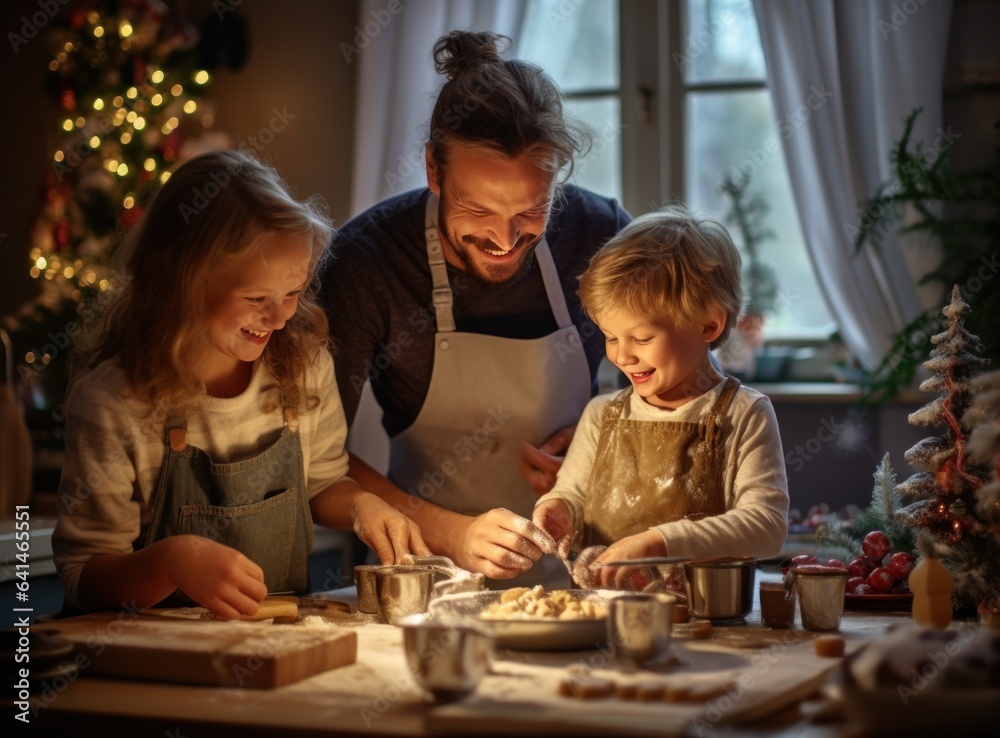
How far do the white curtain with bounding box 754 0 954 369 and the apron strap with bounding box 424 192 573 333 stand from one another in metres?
1.41

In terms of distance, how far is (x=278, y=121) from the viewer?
3984 mm

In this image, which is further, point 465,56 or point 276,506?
point 465,56

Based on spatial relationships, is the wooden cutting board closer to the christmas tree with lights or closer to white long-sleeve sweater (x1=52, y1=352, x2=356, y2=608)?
white long-sleeve sweater (x1=52, y1=352, x2=356, y2=608)

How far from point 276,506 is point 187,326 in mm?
334

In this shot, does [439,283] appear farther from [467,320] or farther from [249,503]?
[249,503]

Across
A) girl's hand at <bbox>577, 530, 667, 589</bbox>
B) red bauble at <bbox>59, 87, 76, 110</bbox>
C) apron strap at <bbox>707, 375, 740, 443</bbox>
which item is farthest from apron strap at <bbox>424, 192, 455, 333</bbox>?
red bauble at <bbox>59, 87, 76, 110</bbox>

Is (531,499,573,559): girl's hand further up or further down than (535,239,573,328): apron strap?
further down

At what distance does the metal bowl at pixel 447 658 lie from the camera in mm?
1142

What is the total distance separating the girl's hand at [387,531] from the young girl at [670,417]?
213 mm

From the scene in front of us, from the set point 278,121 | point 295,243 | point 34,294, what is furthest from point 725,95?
point 34,294

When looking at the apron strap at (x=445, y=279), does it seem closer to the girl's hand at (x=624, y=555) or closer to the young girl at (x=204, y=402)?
the young girl at (x=204, y=402)

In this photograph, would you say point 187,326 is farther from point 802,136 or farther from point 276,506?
point 802,136

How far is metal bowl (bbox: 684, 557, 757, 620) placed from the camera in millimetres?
1542

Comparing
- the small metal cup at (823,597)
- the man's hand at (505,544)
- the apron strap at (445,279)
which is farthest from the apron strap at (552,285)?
the small metal cup at (823,597)
